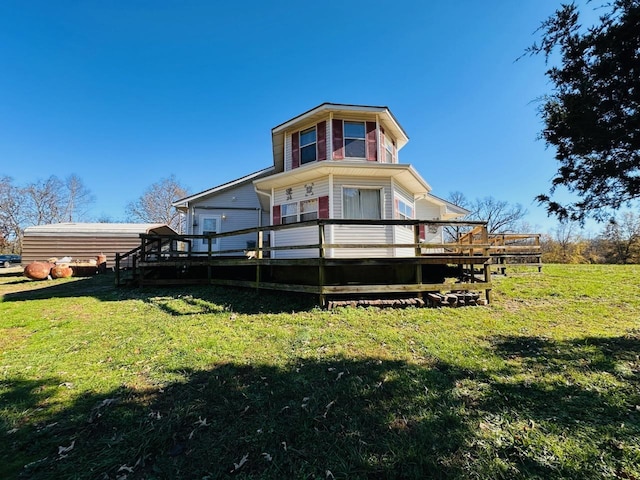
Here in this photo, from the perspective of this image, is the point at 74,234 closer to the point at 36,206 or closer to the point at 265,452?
the point at 265,452

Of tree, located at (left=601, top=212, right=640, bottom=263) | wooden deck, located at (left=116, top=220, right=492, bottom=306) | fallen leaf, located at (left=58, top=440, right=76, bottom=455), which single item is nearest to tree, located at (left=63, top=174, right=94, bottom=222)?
wooden deck, located at (left=116, top=220, right=492, bottom=306)

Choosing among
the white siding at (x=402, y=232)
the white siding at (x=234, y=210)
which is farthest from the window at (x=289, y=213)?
the white siding at (x=234, y=210)

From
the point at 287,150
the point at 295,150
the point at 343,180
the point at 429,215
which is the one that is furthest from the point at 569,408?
the point at 429,215

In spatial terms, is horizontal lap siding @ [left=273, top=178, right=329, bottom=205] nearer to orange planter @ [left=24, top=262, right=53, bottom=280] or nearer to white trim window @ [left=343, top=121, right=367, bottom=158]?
white trim window @ [left=343, top=121, right=367, bottom=158]

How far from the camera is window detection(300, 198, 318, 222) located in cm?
1075

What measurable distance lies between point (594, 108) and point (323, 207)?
7502 mm

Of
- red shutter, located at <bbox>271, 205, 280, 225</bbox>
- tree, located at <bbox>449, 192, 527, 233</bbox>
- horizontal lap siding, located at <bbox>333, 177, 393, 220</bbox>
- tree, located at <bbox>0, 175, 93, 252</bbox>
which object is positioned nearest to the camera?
horizontal lap siding, located at <bbox>333, 177, 393, 220</bbox>

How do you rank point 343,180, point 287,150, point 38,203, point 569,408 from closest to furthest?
point 569,408, point 343,180, point 287,150, point 38,203

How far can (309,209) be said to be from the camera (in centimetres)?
1096

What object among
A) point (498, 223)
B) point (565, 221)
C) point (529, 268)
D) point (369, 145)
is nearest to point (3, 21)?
point (369, 145)

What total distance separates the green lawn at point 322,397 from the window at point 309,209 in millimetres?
5387

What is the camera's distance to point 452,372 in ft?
11.7

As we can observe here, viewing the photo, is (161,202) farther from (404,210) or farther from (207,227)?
(404,210)

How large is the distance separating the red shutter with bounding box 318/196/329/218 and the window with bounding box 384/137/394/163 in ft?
11.2
